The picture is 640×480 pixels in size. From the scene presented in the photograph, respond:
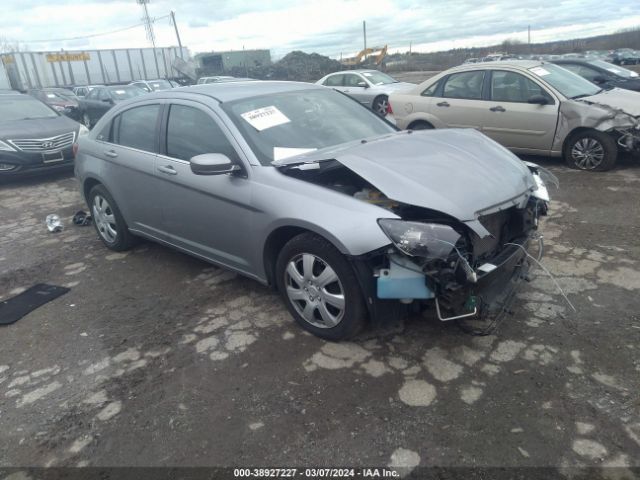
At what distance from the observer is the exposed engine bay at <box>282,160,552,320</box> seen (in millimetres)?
2736

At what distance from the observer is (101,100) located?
15734 millimetres

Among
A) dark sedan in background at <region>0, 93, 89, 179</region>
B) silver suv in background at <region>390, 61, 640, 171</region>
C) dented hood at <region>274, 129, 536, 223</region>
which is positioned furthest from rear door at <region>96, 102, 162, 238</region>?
silver suv in background at <region>390, 61, 640, 171</region>

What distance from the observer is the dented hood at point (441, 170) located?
2879mm

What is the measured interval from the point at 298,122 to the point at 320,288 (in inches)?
58.2

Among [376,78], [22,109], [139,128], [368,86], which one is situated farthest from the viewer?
[376,78]

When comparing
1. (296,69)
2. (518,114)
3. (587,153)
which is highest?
(296,69)

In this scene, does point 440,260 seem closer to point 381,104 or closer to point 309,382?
point 309,382

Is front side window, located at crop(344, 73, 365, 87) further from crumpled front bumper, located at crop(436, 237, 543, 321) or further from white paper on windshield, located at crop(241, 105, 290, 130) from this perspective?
crumpled front bumper, located at crop(436, 237, 543, 321)

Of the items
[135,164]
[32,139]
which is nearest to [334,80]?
[32,139]

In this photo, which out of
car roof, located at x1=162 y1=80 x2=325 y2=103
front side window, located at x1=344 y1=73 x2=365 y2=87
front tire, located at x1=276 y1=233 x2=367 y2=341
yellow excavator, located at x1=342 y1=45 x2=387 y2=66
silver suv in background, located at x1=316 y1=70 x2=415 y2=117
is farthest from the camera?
yellow excavator, located at x1=342 y1=45 x2=387 y2=66

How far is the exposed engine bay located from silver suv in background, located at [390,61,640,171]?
4.43m

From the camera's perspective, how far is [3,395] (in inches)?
118

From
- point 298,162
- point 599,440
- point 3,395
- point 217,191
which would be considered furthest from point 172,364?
point 599,440

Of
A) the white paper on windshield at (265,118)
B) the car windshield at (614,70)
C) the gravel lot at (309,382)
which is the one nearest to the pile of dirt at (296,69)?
the car windshield at (614,70)
